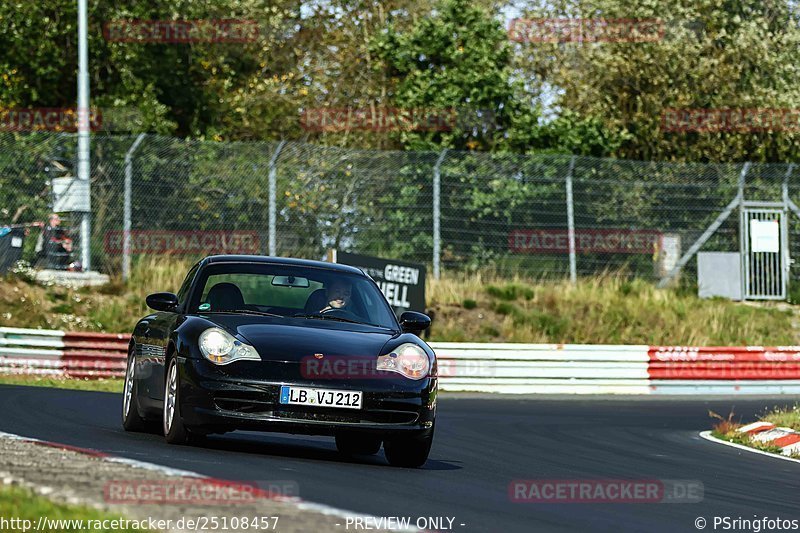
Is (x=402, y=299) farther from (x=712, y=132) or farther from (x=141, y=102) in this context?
(x=712, y=132)

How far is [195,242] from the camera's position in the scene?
25.2 metres

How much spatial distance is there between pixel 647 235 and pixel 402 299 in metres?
6.46

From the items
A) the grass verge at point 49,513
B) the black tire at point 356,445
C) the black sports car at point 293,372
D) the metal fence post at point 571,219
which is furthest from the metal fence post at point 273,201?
the grass verge at point 49,513

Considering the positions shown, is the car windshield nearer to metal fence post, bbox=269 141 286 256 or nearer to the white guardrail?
the white guardrail

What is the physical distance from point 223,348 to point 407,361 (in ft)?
3.99

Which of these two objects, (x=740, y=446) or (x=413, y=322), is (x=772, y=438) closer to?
(x=740, y=446)

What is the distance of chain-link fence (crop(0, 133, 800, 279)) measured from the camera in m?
24.2

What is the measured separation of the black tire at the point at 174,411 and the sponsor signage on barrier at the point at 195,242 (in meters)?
14.9

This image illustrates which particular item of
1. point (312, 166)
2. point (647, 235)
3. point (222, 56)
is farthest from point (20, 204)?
point (222, 56)

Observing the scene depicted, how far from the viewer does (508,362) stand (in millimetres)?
23156

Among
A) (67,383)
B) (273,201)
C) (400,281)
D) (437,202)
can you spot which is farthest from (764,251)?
(67,383)

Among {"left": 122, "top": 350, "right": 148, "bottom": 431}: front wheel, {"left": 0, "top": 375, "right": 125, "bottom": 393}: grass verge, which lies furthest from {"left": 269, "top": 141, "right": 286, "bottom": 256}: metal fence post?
{"left": 122, "top": 350, "right": 148, "bottom": 431}: front wheel

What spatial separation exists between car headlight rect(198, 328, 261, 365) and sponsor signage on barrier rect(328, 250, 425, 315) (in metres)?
12.7

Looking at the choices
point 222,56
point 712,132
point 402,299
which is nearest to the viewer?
point 402,299
